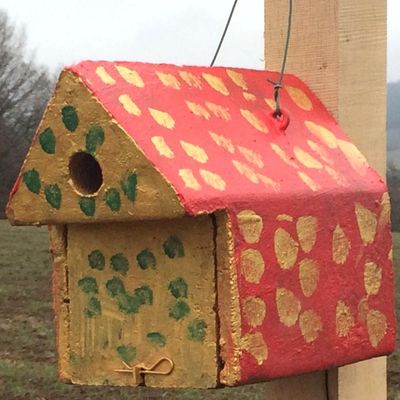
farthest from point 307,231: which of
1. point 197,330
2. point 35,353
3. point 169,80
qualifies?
point 35,353

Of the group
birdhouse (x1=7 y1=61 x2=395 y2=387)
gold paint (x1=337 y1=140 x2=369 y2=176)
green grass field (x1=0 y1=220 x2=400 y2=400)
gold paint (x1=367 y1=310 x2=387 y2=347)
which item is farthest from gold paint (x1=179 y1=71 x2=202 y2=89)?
green grass field (x1=0 y1=220 x2=400 y2=400)

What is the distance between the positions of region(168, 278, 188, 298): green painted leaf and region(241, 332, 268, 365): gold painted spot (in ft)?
0.49

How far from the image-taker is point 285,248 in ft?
6.02

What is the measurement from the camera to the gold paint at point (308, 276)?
186 cm

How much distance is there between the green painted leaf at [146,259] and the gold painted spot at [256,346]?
240mm

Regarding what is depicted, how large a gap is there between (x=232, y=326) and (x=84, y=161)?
427 mm

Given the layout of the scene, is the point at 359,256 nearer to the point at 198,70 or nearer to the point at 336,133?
the point at 336,133

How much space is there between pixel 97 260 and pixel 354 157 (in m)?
0.56

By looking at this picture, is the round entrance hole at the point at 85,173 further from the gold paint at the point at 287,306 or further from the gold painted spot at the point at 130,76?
the gold paint at the point at 287,306

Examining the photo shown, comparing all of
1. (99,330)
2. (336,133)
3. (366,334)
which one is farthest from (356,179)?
(99,330)

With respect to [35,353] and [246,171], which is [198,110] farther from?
[35,353]

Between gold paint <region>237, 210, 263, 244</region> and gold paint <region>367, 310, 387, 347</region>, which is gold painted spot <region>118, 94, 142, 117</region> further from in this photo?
gold paint <region>367, 310, 387, 347</region>

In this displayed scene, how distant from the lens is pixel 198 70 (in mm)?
1955

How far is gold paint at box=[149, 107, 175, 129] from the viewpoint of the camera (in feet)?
5.89
